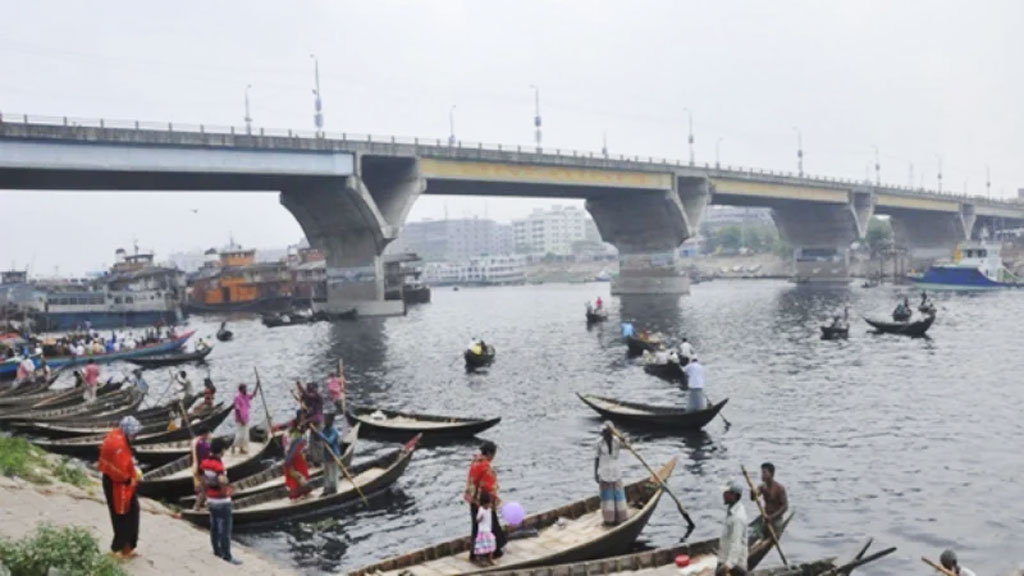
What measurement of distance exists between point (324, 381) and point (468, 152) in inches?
1560

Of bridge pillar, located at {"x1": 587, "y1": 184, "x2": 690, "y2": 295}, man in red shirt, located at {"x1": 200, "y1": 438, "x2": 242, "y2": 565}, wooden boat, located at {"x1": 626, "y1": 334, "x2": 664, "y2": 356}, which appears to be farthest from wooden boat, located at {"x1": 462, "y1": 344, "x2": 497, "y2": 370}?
bridge pillar, located at {"x1": 587, "y1": 184, "x2": 690, "y2": 295}

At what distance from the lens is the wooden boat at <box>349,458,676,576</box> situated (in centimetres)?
1225

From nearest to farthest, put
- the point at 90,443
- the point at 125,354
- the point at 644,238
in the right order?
the point at 90,443 < the point at 125,354 < the point at 644,238

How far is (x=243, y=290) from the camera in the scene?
10119cm

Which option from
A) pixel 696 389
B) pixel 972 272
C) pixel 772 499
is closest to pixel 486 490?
pixel 772 499

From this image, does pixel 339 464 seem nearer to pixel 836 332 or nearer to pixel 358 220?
pixel 836 332

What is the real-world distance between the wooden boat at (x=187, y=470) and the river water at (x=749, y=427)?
10.1 feet

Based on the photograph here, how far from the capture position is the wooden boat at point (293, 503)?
1606 cm

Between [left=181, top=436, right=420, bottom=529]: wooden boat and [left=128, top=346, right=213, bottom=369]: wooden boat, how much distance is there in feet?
108

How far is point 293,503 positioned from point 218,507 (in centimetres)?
388

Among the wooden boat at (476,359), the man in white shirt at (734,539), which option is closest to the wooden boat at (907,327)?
the wooden boat at (476,359)

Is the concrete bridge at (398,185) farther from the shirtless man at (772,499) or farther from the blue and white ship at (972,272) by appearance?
the shirtless man at (772,499)

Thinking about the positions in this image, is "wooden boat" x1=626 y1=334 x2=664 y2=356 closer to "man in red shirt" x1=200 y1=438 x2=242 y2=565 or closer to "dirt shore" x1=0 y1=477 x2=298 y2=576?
"dirt shore" x1=0 y1=477 x2=298 y2=576

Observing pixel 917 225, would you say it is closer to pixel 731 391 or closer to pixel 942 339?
pixel 942 339
